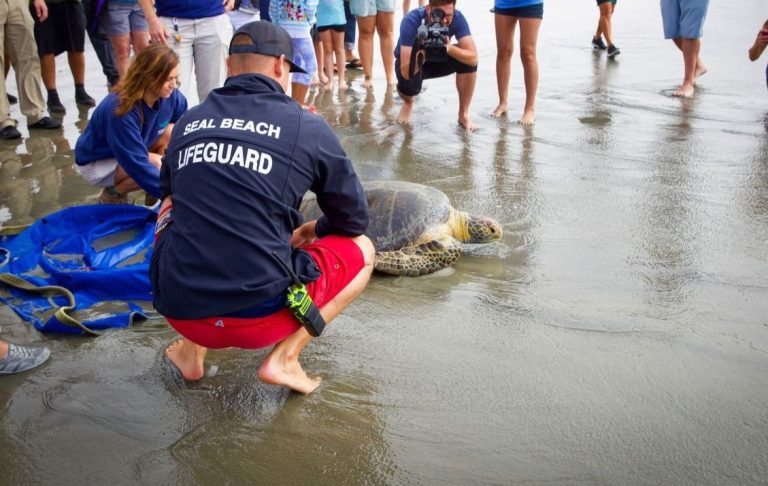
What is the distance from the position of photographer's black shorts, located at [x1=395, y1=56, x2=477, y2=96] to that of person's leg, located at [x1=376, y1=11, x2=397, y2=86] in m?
1.56

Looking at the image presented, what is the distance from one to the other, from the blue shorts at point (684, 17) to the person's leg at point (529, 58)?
5.93ft

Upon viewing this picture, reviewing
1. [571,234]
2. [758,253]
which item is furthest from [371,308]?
[758,253]

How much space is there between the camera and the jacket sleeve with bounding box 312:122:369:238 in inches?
84.7

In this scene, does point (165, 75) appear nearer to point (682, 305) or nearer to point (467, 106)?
point (682, 305)

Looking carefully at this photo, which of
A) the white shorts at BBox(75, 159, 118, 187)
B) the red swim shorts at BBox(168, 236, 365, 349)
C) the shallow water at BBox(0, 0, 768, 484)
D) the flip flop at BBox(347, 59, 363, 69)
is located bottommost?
the shallow water at BBox(0, 0, 768, 484)

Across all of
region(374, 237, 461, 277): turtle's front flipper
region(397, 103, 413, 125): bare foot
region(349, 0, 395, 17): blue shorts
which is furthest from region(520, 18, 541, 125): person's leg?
region(374, 237, 461, 277): turtle's front flipper

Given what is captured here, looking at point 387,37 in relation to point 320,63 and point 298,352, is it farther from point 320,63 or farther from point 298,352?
point 298,352

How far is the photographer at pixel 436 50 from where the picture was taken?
5.38m

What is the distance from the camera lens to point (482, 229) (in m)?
3.60

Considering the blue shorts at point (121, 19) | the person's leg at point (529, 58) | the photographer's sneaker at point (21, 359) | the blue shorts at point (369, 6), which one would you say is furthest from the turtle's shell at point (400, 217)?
the blue shorts at point (369, 6)

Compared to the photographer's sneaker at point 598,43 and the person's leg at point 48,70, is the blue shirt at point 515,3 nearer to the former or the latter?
the photographer's sneaker at point 598,43

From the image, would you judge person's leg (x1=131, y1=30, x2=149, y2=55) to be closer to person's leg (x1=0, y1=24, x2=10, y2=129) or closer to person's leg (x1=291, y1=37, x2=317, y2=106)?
person's leg (x1=0, y1=24, x2=10, y2=129)

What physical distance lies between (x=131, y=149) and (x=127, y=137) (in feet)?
0.20

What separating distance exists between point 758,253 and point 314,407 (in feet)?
7.81
